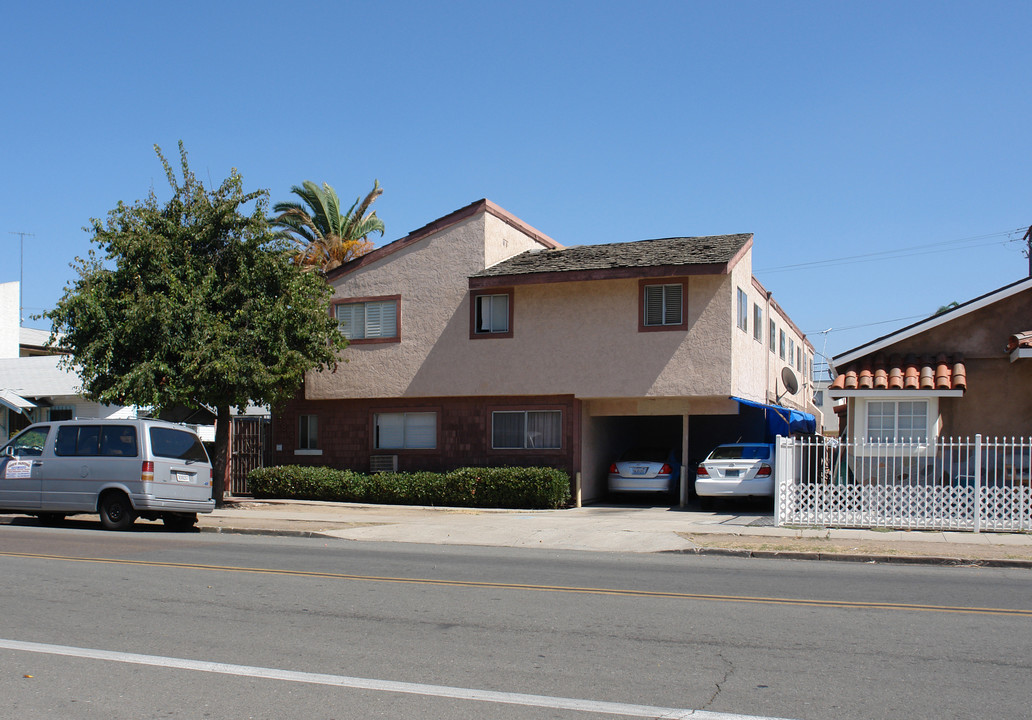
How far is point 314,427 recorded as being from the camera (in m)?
25.9

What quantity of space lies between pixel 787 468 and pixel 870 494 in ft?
4.87

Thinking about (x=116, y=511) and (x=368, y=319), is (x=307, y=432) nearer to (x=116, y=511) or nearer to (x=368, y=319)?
(x=368, y=319)

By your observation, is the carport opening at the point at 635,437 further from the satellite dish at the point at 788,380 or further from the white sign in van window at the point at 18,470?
the white sign in van window at the point at 18,470

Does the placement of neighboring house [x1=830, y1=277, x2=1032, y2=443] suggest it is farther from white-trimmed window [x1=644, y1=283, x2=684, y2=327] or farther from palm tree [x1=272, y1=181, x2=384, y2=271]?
palm tree [x1=272, y1=181, x2=384, y2=271]

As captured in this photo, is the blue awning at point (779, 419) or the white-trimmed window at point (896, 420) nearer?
the white-trimmed window at point (896, 420)

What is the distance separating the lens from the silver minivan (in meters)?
16.3

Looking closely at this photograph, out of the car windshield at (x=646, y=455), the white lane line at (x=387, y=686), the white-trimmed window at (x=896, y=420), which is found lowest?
the white lane line at (x=387, y=686)

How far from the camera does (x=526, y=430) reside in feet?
76.6

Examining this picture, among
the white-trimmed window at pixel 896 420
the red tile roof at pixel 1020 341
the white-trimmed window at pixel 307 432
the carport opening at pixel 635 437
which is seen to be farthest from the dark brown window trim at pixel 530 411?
the red tile roof at pixel 1020 341

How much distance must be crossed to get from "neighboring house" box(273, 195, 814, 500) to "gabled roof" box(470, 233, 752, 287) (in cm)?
5

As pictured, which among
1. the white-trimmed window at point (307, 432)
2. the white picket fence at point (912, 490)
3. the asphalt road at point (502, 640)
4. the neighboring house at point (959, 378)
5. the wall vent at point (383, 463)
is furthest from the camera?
the white-trimmed window at point (307, 432)

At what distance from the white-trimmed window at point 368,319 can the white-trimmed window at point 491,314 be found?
233cm

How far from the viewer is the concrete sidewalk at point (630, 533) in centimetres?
1416

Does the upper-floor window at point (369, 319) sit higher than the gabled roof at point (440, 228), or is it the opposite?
the gabled roof at point (440, 228)
